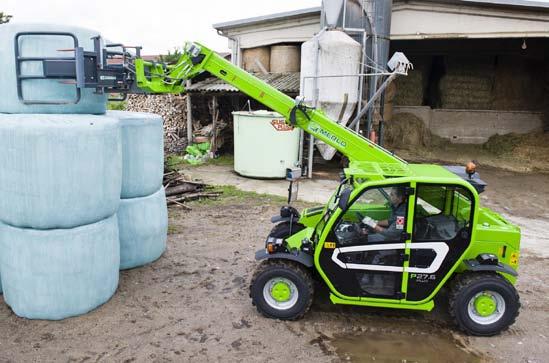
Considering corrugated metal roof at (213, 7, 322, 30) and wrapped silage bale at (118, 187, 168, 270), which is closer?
wrapped silage bale at (118, 187, 168, 270)

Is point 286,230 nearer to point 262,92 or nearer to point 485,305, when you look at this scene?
point 262,92

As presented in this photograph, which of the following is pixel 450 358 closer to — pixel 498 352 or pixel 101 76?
pixel 498 352

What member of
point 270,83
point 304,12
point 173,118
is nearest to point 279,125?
point 270,83

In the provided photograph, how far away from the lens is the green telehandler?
5125 mm

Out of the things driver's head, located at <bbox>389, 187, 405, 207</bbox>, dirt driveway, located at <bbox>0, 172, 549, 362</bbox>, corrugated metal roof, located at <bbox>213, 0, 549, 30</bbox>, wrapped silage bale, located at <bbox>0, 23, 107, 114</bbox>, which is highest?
corrugated metal roof, located at <bbox>213, 0, 549, 30</bbox>

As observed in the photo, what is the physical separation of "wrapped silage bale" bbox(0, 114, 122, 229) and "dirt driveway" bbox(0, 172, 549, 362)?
51.1 inches

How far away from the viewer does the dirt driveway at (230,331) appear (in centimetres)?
490

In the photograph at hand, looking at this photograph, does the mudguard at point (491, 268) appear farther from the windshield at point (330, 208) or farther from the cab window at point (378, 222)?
the windshield at point (330, 208)

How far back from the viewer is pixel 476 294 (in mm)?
5234

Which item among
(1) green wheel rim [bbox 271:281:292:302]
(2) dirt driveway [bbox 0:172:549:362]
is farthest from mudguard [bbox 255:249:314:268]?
(2) dirt driveway [bbox 0:172:549:362]

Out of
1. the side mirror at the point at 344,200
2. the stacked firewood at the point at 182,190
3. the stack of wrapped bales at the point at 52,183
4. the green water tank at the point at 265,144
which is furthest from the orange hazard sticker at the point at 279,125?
the side mirror at the point at 344,200

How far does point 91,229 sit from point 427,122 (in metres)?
18.4

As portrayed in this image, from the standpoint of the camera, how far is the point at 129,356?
4.81 m

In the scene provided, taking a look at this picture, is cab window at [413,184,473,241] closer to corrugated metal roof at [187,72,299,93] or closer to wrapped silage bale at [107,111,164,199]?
wrapped silage bale at [107,111,164,199]
